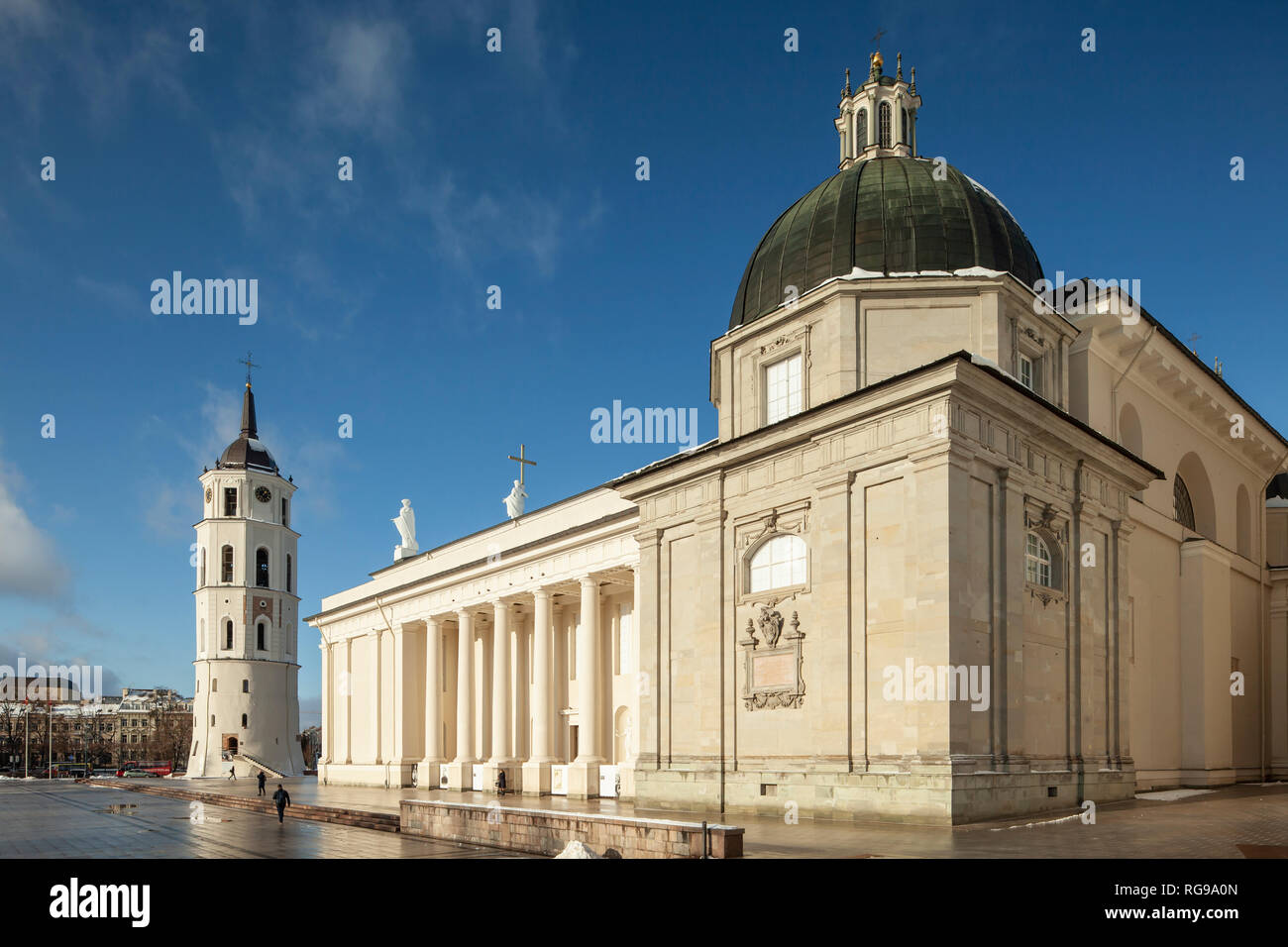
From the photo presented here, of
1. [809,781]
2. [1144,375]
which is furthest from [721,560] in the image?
[1144,375]

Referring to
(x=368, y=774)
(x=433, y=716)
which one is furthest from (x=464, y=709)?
(x=368, y=774)

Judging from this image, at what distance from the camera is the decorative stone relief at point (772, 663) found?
26.2 metres

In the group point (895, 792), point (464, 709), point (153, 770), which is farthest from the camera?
point (153, 770)

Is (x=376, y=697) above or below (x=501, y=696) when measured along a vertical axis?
below

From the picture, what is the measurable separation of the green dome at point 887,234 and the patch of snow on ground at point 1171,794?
14131 millimetres

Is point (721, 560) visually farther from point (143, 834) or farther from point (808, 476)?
point (143, 834)

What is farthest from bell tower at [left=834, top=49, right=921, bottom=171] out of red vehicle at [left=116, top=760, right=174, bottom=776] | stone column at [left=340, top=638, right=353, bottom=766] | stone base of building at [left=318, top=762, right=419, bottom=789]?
red vehicle at [left=116, top=760, right=174, bottom=776]

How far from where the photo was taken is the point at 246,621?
9044cm

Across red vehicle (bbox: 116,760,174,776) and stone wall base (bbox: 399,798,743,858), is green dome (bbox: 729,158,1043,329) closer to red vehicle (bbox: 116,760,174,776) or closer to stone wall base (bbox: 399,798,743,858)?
stone wall base (bbox: 399,798,743,858)

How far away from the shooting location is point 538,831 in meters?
19.3

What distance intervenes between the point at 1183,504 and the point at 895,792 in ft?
68.0

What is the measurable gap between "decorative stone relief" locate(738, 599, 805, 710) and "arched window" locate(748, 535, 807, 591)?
0.61 metres

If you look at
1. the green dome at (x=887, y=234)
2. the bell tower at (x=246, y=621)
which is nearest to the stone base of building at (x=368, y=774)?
the bell tower at (x=246, y=621)

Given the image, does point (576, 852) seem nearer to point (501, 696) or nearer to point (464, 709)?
point (501, 696)
